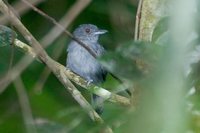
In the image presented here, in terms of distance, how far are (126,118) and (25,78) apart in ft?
5.40

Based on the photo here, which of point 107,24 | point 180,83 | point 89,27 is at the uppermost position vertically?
point 180,83

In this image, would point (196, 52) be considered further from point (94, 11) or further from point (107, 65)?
point (94, 11)

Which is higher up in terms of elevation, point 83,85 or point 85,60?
point 83,85

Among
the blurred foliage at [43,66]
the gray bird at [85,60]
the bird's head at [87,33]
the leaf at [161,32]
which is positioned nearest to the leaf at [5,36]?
the blurred foliage at [43,66]

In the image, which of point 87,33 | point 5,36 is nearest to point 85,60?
point 87,33

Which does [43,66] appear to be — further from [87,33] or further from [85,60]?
[87,33]

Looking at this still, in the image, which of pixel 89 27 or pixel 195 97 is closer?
pixel 195 97

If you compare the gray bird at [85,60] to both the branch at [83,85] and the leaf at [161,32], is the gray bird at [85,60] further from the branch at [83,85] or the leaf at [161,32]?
the leaf at [161,32]

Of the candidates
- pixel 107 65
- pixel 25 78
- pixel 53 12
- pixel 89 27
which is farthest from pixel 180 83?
pixel 89 27

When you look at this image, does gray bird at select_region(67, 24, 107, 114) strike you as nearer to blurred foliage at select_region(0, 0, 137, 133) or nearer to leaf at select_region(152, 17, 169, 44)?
blurred foliage at select_region(0, 0, 137, 133)

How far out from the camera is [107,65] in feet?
2.01

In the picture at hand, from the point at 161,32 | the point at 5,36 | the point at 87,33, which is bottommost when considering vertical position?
the point at 87,33

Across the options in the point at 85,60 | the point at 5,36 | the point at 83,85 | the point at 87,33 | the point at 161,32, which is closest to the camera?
the point at 161,32

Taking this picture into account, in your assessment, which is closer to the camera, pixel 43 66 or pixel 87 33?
→ pixel 43 66
